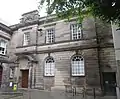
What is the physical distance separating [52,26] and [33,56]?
4.65 metres

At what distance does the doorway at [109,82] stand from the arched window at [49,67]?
5.79m

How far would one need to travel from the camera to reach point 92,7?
22.7 ft

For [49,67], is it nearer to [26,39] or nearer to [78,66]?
[78,66]

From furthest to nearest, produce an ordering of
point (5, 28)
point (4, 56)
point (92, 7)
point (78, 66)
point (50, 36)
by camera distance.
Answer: point (5, 28)
point (4, 56)
point (50, 36)
point (78, 66)
point (92, 7)

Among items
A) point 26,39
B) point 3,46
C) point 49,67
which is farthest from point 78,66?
point 3,46

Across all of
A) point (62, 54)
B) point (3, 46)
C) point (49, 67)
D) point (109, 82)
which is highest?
point (3, 46)

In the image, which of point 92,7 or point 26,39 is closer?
point 92,7

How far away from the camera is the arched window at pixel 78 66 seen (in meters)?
13.1

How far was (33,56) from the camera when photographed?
51.9 ft

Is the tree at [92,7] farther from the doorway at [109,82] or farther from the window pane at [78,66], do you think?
the doorway at [109,82]

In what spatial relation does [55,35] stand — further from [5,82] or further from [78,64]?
[5,82]

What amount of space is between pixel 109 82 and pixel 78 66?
3476 millimetres

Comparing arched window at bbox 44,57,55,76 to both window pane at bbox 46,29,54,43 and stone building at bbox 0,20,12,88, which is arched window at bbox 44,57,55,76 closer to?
window pane at bbox 46,29,54,43

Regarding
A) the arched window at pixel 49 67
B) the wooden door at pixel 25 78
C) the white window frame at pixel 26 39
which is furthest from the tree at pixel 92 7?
the wooden door at pixel 25 78
